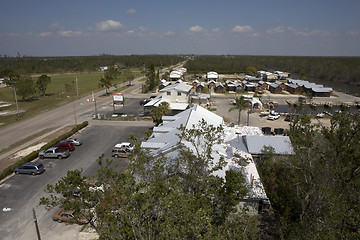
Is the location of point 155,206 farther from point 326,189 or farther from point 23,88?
point 23,88

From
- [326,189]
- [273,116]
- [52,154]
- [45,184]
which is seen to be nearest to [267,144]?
[326,189]

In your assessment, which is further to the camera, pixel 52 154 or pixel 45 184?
pixel 52 154

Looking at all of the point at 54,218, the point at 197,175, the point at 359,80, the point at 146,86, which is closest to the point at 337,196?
the point at 197,175

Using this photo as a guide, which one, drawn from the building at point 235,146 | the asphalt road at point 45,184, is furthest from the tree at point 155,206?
the asphalt road at point 45,184

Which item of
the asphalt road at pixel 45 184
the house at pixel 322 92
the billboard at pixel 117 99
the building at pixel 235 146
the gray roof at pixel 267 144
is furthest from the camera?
the house at pixel 322 92

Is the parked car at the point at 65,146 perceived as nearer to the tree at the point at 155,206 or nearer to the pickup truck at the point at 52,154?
the pickup truck at the point at 52,154

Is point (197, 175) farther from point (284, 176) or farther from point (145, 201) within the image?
point (284, 176)
